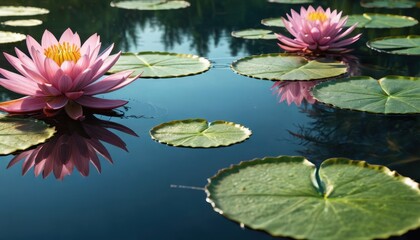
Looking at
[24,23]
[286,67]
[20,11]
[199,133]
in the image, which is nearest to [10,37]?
[24,23]

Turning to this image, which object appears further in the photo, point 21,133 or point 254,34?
point 254,34

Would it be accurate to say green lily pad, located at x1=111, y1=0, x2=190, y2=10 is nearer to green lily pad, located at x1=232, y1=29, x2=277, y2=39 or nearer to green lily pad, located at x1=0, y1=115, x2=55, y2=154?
green lily pad, located at x1=232, y1=29, x2=277, y2=39

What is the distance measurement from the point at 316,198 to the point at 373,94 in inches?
30.8

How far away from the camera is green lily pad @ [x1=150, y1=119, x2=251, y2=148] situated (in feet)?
4.57

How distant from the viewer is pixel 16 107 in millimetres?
1587

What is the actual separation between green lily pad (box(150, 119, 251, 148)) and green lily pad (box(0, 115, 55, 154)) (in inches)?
11.7

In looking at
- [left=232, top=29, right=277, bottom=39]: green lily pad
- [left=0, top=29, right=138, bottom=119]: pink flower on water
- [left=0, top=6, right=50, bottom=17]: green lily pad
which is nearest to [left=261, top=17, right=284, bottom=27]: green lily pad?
[left=232, top=29, right=277, bottom=39]: green lily pad

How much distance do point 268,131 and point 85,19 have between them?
241cm

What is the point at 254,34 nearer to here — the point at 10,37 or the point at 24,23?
the point at 10,37

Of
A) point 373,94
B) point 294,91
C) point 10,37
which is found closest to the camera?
point 373,94

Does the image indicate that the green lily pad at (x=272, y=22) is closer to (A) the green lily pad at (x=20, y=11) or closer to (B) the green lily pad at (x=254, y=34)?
(B) the green lily pad at (x=254, y=34)

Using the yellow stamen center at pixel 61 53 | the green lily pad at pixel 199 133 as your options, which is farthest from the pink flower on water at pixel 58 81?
the green lily pad at pixel 199 133

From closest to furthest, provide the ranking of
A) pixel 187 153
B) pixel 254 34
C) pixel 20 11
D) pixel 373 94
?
pixel 187 153
pixel 373 94
pixel 254 34
pixel 20 11

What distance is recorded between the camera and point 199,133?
1448mm
